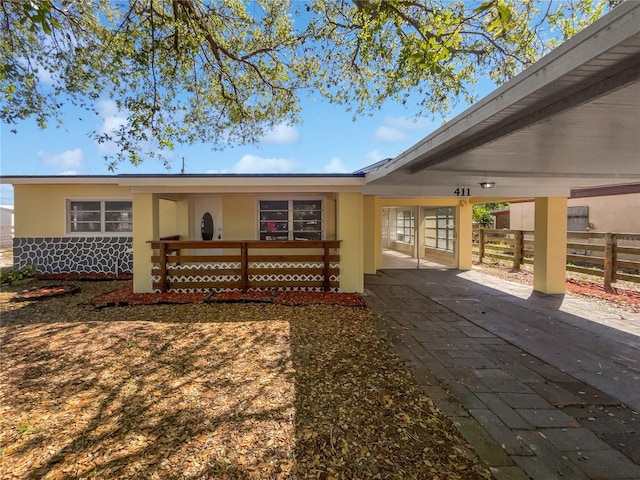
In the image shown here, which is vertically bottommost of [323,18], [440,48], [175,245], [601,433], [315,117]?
[601,433]

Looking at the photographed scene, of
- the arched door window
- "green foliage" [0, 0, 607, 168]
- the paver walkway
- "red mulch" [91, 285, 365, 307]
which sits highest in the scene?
"green foliage" [0, 0, 607, 168]

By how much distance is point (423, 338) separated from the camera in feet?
15.5

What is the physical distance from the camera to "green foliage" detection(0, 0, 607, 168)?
20.7ft

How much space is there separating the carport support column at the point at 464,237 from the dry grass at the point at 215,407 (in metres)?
8.02

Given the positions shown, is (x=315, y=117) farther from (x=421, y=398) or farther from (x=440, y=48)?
(x=421, y=398)

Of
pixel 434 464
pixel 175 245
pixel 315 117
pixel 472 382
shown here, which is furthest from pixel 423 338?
pixel 315 117

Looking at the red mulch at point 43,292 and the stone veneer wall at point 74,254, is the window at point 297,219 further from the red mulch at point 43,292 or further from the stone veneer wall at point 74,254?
the red mulch at point 43,292

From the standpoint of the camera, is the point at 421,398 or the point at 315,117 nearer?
the point at 421,398

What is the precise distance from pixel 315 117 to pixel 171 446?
1019 cm

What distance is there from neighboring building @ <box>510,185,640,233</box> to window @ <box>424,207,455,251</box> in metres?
3.72

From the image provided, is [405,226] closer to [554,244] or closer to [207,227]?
[554,244]

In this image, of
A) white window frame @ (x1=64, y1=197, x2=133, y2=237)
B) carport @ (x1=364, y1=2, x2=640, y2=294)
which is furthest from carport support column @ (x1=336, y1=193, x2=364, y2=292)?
white window frame @ (x1=64, y1=197, x2=133, y2=237)

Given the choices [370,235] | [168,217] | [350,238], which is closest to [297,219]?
[350,238]

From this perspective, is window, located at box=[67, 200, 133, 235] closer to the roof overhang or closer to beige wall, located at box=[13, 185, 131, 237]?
beige wall, located at box=[13, 185, 131, 237]
